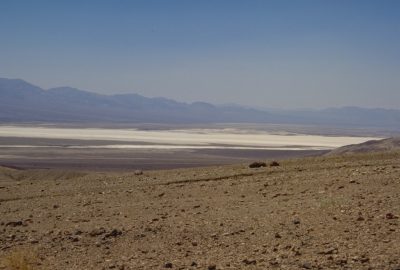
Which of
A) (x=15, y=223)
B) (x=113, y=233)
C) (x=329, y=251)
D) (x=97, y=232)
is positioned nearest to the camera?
(x=329, y=251)

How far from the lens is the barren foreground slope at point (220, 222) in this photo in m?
7.98

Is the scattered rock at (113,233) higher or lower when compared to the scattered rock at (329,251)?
lower

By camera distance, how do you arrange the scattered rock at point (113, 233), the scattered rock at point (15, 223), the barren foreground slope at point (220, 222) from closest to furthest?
the barren foreground slope at point (220, 222) → the scattered rock at point (113, 233) → the scattered rock at point (15, 223)

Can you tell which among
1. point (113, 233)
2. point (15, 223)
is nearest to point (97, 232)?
point (113, 233)

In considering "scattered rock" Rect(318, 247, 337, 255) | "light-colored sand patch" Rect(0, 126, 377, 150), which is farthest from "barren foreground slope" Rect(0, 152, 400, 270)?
"light-colored sand patch" Rect(0, 126, 377, 150)

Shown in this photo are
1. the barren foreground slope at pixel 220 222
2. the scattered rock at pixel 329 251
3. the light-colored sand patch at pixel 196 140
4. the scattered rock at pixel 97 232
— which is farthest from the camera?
the light-colored sand patch at pixel 196 140

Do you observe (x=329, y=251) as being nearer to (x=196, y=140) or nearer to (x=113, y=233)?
(x=113, y=233)

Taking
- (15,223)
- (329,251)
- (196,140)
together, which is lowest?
(15,223)

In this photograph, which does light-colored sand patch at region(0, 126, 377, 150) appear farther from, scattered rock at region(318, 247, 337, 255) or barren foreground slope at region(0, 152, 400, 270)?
scattered rock at region(318, 247, 337, 255)

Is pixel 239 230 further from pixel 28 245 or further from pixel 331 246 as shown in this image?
pixel 28 245

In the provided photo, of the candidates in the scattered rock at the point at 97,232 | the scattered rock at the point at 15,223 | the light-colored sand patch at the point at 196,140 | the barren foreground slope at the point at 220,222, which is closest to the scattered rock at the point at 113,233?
the barren foreground slope at the point at 220,222

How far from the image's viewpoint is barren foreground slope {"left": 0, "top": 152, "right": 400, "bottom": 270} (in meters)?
7.98

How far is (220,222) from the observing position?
32.9ft

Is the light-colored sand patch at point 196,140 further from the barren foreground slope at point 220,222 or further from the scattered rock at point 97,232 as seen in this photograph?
the scattered rock at point 97,232
